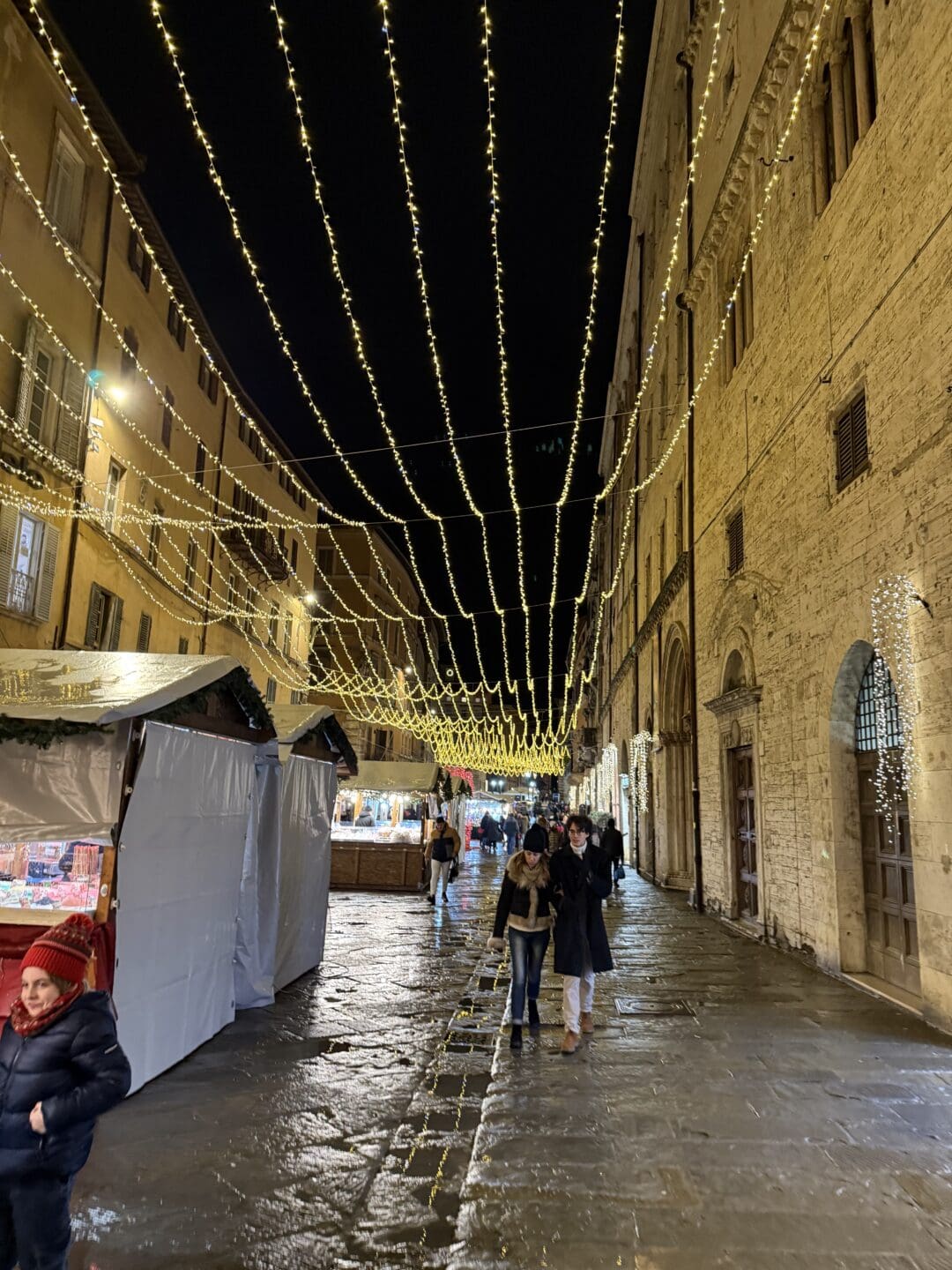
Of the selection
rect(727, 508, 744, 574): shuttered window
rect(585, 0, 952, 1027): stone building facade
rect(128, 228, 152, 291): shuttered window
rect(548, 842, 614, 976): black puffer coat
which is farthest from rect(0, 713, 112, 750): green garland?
rect(128, 228, 152, 291): shuttered window

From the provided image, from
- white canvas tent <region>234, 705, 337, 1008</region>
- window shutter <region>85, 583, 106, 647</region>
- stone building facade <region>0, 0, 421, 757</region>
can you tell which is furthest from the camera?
window shutter <region>85, 583, 106, 647</region>

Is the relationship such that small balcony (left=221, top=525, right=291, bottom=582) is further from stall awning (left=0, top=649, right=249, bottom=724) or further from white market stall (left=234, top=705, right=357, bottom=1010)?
stall awning (left=0, top=649, right=249, bottom=724)

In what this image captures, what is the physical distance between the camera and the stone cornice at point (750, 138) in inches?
410

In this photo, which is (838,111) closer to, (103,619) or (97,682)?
(97,682)

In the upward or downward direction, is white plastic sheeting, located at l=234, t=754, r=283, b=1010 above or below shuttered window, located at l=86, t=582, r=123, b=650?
below

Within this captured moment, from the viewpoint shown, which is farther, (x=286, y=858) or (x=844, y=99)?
(x=844, y=99)

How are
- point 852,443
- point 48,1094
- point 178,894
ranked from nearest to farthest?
point 48,1094 → point 178,894 → point 852,443

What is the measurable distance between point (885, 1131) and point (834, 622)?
5462 mm

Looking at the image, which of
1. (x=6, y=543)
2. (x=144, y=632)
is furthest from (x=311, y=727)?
(x=144, y=632)

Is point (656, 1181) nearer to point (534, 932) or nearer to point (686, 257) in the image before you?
point (534, 932)

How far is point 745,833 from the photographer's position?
12.9m

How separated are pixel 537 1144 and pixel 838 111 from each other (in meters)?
10.6

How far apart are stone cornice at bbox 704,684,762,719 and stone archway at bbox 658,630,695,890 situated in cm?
410

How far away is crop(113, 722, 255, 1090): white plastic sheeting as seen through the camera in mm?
5180
